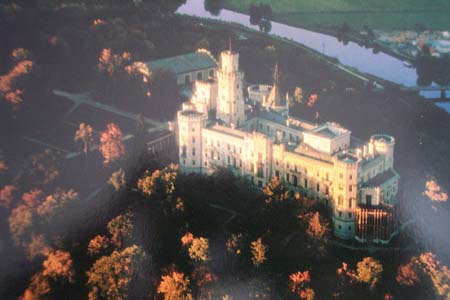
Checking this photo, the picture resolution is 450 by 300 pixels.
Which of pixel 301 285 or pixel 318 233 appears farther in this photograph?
pixel 318 233

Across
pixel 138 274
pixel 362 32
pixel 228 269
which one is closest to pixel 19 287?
pixel 138 274

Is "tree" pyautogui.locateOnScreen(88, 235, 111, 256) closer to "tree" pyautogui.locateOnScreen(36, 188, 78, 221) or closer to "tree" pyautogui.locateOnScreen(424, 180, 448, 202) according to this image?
"tree" pyautogui.locateOnScreen(36, 188, 78, 221)

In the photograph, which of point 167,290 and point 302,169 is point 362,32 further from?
point 167,290

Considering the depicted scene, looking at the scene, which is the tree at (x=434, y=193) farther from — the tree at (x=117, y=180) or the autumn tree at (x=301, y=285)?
the tree at (x=117, y=180)

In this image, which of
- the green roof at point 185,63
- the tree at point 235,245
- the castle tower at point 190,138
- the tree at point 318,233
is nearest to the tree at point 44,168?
the castle tower at point 190,138

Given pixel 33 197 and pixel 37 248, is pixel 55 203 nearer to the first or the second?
pixel 33 197

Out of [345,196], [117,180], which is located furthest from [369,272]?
[117,180]
